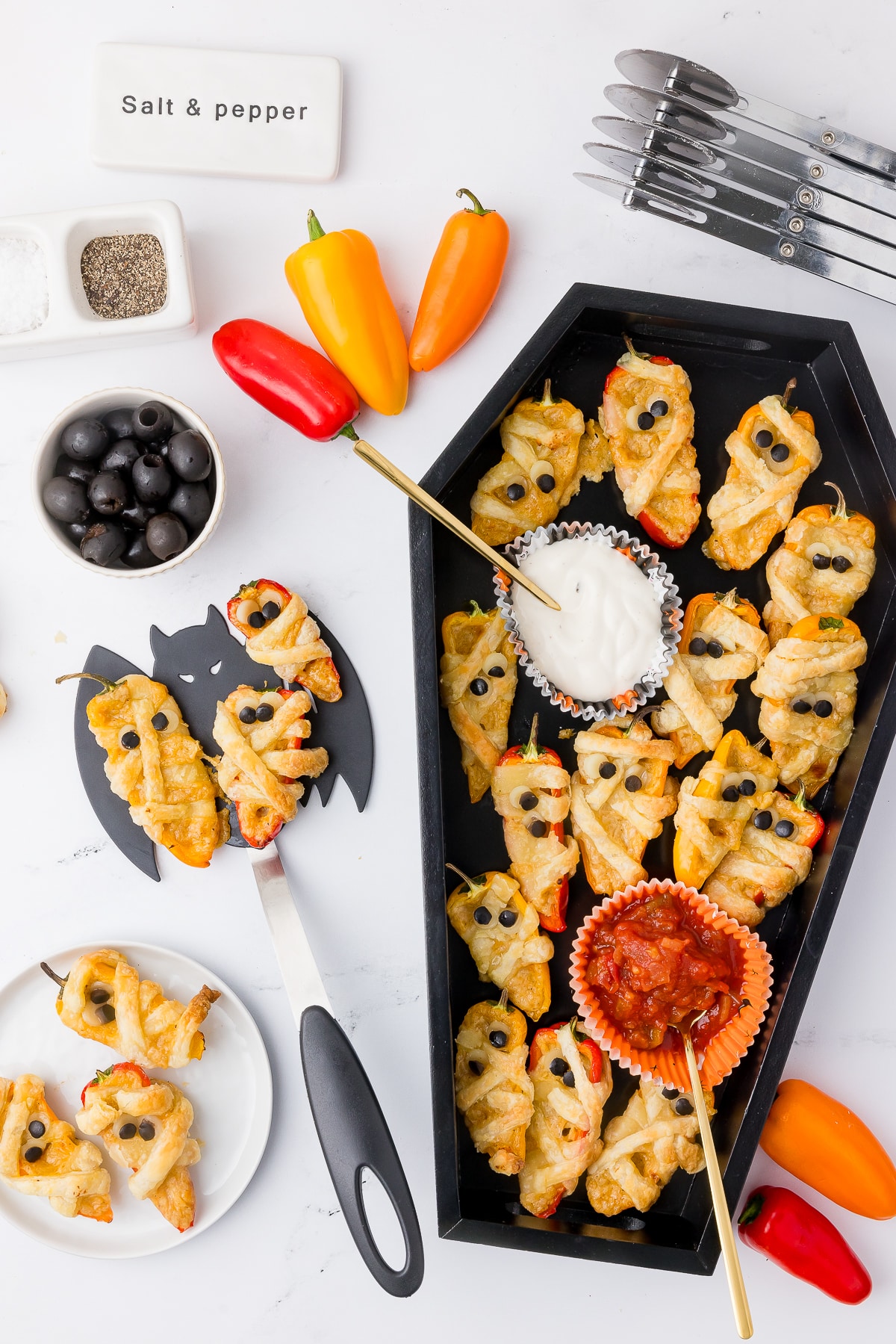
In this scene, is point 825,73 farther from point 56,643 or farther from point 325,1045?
point 325,1045

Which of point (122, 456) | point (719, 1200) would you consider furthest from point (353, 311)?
point (719, 1200)

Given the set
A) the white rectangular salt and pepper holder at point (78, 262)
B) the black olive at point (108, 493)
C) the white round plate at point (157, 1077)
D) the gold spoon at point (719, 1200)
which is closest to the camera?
the gold spoon at point (719, 1200)

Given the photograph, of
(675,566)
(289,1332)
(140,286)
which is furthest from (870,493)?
(289,1332)

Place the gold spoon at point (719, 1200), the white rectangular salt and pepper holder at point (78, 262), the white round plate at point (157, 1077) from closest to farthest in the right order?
the gold spoon at point (719, 1200), the white rectangular salt and pepper holder at point (78, 262), the white round plate at point (157, 1077)

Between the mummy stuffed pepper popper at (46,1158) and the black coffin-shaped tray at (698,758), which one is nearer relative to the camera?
the black coffin-shaped tray at (698,758)

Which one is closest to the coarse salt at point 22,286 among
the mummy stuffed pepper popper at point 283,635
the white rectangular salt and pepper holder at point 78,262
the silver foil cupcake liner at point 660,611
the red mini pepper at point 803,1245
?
the white rectangular salt and pepper holder at point 78,262

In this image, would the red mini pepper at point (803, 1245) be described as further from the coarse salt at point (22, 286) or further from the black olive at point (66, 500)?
the coarse salt at point (22, 286)

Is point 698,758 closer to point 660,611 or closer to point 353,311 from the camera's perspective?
point 660,611
